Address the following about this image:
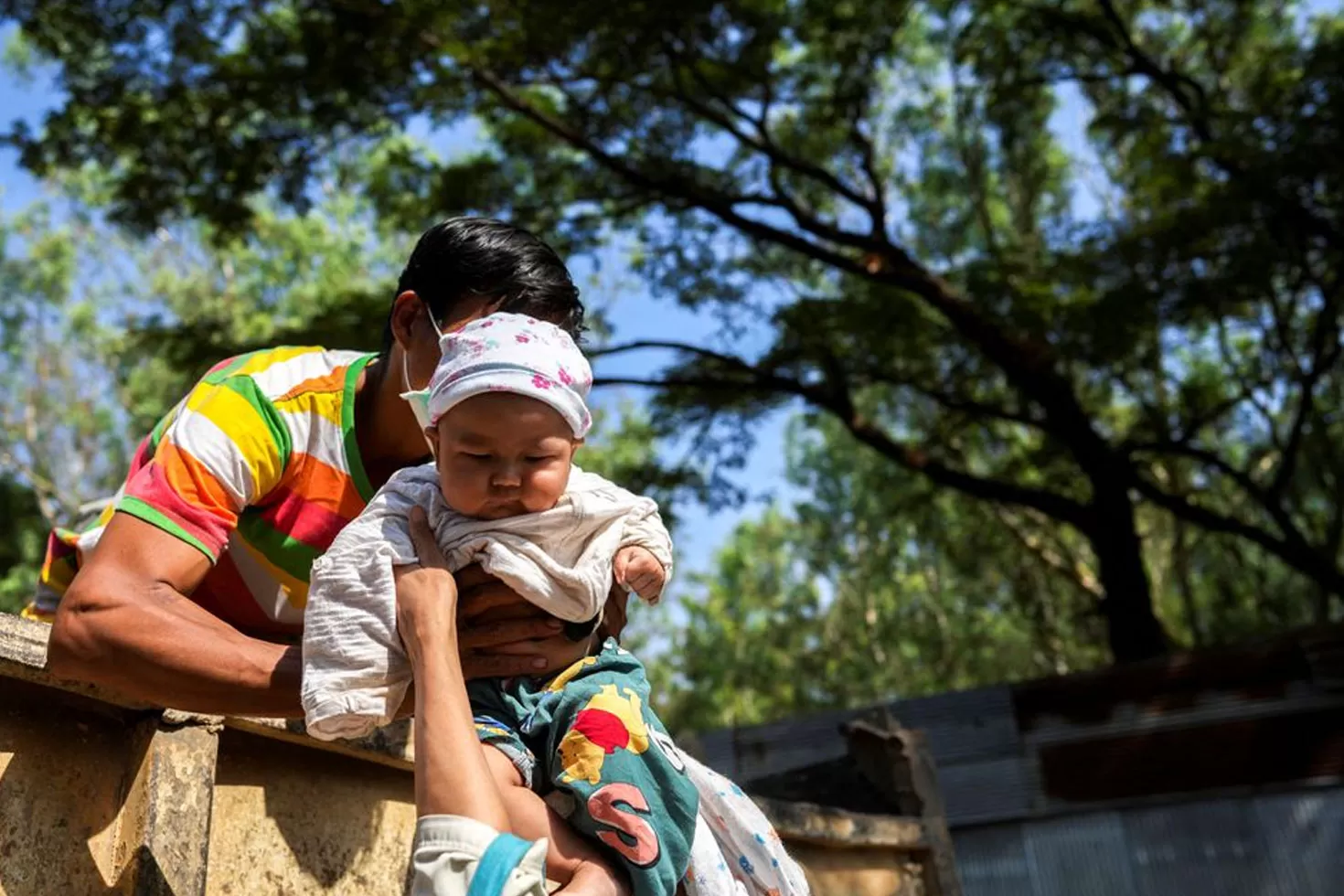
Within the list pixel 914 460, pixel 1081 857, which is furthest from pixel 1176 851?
pixel 914 460

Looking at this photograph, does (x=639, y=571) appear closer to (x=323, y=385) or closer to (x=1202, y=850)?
(x=323, y=385)

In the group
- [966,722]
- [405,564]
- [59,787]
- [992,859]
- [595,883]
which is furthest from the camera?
[966,722]

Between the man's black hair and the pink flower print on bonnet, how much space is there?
356 mm

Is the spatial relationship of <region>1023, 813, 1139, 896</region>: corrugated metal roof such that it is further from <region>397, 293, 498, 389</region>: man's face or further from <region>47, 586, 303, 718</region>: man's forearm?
<region>47, 586, 303, 718</region>: man's forearm

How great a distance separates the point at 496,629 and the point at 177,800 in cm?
72

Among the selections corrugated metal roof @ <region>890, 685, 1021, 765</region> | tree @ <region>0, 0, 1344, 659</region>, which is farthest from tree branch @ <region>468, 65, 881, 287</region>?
corrugated metal roof @ <region>890, 685, 1021, 765</region>

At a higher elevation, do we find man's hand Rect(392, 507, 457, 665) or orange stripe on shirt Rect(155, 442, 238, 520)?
orange stripe on shirt Rect(155, 442, 238, 520)

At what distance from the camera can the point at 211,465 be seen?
2113mm

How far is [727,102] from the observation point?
10.5m

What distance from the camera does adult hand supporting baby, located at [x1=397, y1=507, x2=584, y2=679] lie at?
1866 mm

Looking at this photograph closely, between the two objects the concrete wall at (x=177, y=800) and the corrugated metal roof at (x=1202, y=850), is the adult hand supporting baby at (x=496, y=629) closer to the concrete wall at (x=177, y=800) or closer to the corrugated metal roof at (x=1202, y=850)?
the concrete wall at (x=177, y=800)

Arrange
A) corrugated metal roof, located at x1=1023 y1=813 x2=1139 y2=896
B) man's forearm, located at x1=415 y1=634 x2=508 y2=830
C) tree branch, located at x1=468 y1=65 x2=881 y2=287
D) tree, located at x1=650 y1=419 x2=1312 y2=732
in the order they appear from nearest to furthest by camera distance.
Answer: man's forearm, located at x1=415 y1=634 x2=508 y2=830 → corrugated metal roof, located at x1=1023 y1=813 x2=1139 y2=896 → tree branch, located at x1=468 y1=65 x2=881 y2=287 → tree, located at x1=650 y1=419 x2=1312 y2=732

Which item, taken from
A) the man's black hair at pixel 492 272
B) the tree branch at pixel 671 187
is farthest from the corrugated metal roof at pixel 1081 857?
the man's black hair at pixel 492 272

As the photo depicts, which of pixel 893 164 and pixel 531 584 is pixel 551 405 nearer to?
pixel 531 584
